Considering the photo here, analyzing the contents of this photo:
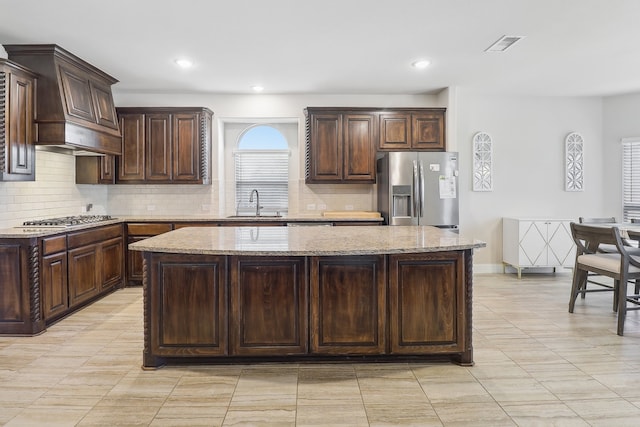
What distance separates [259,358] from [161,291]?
0.83m

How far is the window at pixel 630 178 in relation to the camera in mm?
6109

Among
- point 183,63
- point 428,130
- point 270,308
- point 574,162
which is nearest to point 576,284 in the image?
point 428,130

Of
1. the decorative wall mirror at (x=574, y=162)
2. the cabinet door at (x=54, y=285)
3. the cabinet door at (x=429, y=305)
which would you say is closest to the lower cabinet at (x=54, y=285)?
the cabinet door at (x=54, y=285)

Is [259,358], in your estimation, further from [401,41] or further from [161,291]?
[401,41]

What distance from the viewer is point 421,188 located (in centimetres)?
546

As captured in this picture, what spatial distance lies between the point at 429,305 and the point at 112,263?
12.8 feet

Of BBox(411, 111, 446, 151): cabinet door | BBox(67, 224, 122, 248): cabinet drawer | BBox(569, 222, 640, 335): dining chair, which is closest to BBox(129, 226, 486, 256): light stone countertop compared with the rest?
BBox(67, 224, 122, 248): cabinet drawer

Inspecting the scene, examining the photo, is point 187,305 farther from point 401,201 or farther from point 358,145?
point 358,145

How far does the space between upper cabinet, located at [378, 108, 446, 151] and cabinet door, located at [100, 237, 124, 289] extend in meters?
3.63

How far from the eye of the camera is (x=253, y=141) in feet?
20.9

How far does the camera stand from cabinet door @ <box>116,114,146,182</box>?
564cm

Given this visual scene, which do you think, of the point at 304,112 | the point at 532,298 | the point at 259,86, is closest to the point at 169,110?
the point at 259,86

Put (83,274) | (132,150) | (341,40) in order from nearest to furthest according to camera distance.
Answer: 1. (341,40)
2. (83,274)
3. (132,150)

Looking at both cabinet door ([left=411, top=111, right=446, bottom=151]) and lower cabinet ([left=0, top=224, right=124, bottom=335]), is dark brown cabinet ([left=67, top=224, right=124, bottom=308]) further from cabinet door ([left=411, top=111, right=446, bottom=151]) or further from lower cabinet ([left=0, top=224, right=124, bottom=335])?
cabinet door ([left=411, top=111, right=446, bottom=151])
